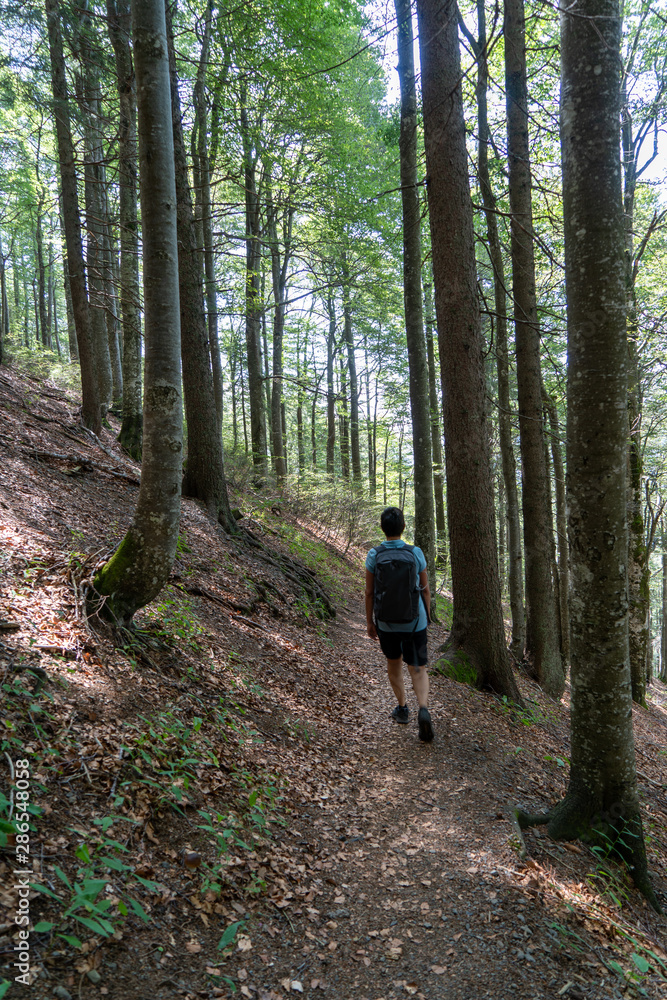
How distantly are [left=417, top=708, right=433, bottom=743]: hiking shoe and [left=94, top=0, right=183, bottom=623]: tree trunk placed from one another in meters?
2.78

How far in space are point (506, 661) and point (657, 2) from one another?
12.8m

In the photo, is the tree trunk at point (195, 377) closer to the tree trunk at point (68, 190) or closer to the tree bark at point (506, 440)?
the tree trunk at point (68, 190)

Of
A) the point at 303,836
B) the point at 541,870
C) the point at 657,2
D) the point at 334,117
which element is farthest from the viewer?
the point at 334,117

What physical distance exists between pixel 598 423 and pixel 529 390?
5.18m

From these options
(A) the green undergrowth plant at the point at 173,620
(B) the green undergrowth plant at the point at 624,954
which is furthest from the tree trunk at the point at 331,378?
(B) the green undergrowth plant at the point at 624,954

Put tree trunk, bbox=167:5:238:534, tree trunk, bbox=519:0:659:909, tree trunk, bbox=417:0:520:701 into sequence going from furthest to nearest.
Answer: tree trunk, bbox=167:5:238:534, tree trunk, bbox=417:0:520:701, tree trunk, bbox=519:0:659:909

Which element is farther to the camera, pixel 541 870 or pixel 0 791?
pixel 541 870

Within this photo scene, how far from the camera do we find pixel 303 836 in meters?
3.53

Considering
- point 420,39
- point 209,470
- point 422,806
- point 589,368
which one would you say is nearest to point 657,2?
point 420,39

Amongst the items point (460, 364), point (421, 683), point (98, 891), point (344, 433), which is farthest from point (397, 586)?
point (344, 433)

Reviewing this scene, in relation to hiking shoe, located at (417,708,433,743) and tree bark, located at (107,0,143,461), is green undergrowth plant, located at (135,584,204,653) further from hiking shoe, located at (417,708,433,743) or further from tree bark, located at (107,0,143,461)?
tree bark, located at (107,0,143,461)

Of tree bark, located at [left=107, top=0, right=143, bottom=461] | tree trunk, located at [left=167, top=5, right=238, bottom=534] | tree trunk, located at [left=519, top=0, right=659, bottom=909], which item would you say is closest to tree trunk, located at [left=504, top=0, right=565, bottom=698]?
tree trunk, located at [left=519, top=0, right=659, bottom=909]

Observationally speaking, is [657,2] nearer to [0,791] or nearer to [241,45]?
[241,45]

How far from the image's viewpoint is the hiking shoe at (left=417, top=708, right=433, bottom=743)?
16.3ft
